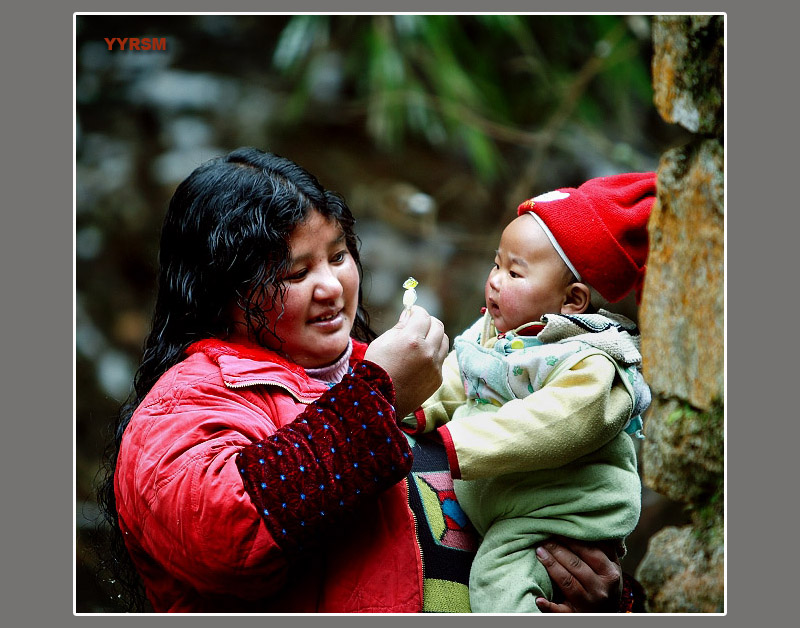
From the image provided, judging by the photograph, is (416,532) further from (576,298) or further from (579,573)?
(576,298)

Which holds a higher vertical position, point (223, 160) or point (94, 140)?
point (94, 140)

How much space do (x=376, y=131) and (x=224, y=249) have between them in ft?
7.39

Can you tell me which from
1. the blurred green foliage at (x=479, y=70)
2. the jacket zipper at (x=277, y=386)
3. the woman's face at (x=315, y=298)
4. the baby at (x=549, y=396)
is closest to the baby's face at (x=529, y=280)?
the baby at (x=549, y=396)

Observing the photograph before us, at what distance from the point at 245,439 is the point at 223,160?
20.8 inches

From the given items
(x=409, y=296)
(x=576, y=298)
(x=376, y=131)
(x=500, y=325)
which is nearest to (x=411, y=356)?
(x=409, y=296)

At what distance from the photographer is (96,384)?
3541 mm

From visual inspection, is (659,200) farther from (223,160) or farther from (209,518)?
(209,518)

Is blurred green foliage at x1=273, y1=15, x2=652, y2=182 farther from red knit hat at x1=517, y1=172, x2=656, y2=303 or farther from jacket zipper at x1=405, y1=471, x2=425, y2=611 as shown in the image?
jacket zipper at x1=405, y1=471, x2=425, y2=611

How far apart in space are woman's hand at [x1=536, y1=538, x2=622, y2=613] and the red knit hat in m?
0.46

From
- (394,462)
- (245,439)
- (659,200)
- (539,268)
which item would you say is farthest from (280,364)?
(659,200)

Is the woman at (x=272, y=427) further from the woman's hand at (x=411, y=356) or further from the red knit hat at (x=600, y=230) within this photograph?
the red knit hat at (x=600, y=230)

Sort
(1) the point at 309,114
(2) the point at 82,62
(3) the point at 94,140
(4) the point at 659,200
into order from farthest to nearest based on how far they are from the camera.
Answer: (1) the point at 309,114 → (3) the point at 94,140 → (2) the point at 82,62 → (4) the point at 659,200

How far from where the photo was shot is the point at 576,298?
1603 mm

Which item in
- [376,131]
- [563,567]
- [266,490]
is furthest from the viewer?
[376,131]
